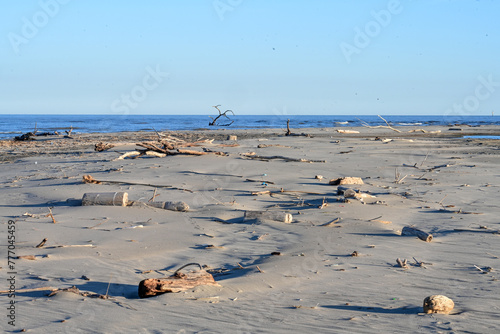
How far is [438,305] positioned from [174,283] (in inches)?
75.9

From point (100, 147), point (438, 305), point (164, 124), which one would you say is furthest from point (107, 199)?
point (164, 124)

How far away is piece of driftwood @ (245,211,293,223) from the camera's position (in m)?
6.43

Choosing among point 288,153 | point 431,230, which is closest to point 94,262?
point 431,230

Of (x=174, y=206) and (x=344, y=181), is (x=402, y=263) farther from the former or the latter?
(x=344, y=181)

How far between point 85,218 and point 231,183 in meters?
3.52

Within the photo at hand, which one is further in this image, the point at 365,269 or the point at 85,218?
the point at 85,218

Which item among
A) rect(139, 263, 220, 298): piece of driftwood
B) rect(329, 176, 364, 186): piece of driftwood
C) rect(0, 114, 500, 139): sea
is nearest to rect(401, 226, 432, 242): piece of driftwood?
rect(139, 263, 220, 298): piece of driftwood

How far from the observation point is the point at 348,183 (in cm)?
936

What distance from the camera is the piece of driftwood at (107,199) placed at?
723 centimetres

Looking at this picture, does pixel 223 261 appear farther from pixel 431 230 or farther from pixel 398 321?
pixel 431 230

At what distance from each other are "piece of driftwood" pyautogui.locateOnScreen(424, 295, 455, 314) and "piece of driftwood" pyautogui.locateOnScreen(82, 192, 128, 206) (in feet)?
16.1

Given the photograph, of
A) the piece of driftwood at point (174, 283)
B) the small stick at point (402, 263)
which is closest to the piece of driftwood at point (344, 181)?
the small stick at point (402, 263)

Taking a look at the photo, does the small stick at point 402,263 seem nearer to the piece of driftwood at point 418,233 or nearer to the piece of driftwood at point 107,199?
the piece of driftwood at point 418,233

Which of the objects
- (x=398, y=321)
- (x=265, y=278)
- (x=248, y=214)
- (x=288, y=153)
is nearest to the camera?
(x=398, y=321)
